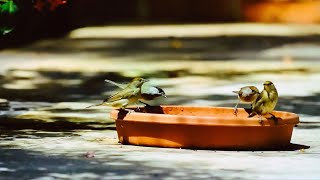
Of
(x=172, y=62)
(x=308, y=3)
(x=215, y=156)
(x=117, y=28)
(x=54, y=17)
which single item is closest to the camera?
(x=215, y=156)

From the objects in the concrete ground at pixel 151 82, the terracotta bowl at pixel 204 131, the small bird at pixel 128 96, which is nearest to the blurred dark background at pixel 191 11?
the concrete ground at pixel 151 82

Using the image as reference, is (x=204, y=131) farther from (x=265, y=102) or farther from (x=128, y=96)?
(x=128, y=96)

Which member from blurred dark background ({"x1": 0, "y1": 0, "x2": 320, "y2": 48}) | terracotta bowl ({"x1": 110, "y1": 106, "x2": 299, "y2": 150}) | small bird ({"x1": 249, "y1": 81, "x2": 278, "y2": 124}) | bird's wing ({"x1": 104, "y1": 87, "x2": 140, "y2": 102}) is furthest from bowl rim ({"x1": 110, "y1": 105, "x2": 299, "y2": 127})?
blurred dark background ({"x1": 0, "y1": 0, "x2": 320, "y2": 48})

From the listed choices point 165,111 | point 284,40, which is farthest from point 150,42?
point 165,111

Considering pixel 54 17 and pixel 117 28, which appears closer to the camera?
pixel 54 17

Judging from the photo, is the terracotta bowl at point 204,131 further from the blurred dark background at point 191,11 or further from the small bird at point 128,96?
the blurred dark background at point 191,11

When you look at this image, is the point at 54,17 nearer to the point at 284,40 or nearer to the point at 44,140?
the point at 284,40

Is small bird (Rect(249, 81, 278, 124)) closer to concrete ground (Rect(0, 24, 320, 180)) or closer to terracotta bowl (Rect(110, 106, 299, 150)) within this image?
terracotta bowl (Rect(110, 106, 299, 150))
